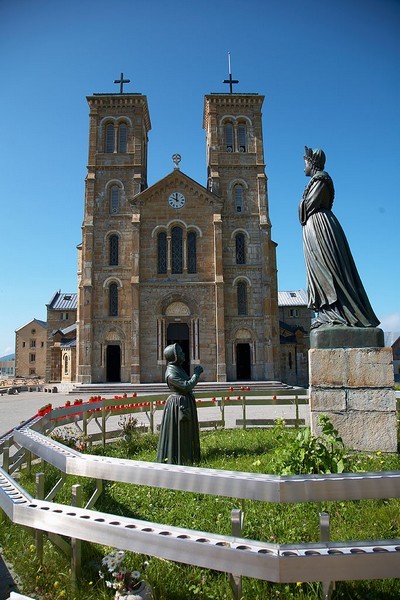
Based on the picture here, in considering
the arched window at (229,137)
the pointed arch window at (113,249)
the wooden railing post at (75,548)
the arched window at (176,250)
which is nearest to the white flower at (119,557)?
the wooden railing post at (75,548)

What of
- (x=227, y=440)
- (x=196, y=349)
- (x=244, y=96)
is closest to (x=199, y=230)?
(x=196, y=349)

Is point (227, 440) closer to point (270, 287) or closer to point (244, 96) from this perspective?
point (270, 287)

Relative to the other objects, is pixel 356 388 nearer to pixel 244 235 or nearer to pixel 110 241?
pixel 244 235

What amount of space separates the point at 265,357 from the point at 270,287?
4.89 metres

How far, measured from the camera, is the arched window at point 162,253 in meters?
32.8

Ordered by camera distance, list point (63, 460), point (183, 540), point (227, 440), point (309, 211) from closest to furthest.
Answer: point (183, 540) < point (63, 460) < point (309, 211) < point (227, 440)

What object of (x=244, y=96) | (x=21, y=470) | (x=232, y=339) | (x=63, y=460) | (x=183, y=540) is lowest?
(x=21, y=470)

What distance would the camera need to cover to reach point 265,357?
31.8 metres

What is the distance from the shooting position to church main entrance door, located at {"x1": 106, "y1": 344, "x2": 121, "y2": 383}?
108 ft

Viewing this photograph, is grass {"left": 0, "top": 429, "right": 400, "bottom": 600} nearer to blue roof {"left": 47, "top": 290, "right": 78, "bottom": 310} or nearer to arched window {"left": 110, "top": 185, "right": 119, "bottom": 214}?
arched window {"left": 110, "top": 185, "right": 119, "bottom": 214}

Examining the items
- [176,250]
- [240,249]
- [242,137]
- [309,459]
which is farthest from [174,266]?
[309,459]

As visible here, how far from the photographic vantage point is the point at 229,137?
3544 cm

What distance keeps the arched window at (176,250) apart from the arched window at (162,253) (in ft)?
1.64

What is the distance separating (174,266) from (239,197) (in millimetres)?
7117
